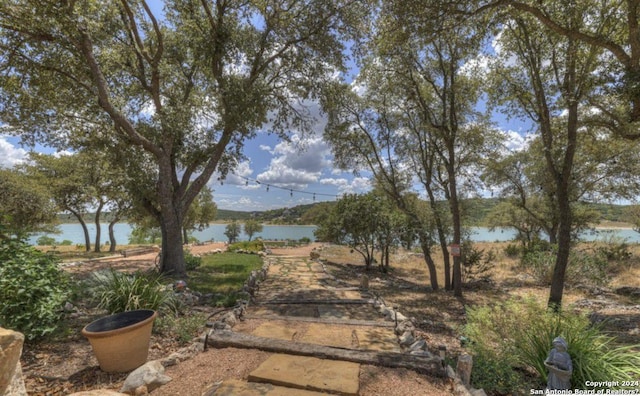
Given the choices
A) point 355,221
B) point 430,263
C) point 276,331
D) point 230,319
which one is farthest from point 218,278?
point 430,263

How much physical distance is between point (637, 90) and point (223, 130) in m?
9.14

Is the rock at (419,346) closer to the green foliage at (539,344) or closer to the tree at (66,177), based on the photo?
the green foliage at (539,344)

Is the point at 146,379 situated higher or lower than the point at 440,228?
lower

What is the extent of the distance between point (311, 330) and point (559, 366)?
10.1 feet

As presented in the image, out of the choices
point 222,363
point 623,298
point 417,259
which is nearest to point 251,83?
point 222,363

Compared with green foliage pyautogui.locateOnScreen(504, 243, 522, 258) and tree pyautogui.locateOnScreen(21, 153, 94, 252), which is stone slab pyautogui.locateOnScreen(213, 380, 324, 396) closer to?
tree pyautogui.locateOnScreen(21, 153, 94, 252)

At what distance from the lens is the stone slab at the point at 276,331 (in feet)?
14.2

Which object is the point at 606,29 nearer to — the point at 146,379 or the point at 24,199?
the point at 146,379

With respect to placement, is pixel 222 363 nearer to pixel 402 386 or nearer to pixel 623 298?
pixel 402 386

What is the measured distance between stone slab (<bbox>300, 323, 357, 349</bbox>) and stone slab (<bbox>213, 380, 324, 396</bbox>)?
1322mm

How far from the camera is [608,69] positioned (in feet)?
19.0

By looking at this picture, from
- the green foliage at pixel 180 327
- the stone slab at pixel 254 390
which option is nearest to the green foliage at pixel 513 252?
the green foliage at pixel 180 327

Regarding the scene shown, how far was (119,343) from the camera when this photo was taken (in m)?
3.03

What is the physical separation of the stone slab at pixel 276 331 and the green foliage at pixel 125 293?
4.89 ft
